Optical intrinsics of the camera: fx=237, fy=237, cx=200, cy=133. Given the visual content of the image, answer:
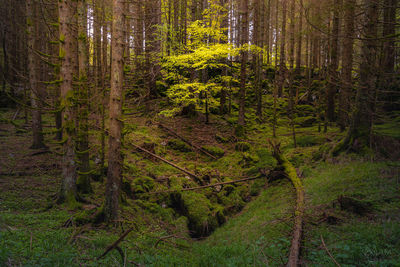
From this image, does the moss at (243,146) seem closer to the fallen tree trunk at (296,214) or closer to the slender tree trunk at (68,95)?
the fallen tree trunk at (296,214)

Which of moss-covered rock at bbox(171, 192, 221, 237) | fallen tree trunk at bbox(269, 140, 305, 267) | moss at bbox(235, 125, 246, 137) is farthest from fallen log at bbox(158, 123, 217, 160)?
fallen tree trunk at bbox(269, 140, 305, 267)

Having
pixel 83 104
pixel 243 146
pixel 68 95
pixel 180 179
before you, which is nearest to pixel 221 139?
pixel 243 146

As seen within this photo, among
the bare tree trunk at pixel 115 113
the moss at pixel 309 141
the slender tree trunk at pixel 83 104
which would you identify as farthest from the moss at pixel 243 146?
the bare tree trunk at pixel 115 113

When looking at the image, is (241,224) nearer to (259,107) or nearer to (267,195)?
(267,195)

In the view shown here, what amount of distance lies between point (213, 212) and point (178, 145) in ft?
20.7

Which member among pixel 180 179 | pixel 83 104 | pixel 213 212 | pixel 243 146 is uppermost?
pixel 83 104

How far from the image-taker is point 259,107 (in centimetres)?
2184

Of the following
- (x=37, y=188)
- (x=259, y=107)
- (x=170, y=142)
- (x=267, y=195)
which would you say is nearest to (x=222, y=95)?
(x=259, y=107)

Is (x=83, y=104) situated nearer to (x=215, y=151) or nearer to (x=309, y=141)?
(x=215, y=151)

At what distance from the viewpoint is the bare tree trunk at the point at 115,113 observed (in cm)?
635

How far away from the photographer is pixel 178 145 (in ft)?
48.1

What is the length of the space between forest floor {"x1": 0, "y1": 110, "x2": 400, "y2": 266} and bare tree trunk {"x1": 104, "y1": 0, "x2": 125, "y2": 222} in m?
0.67

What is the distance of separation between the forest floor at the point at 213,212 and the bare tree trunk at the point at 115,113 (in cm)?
67

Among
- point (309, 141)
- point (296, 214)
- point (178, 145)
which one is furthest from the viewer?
point (178, 145)
